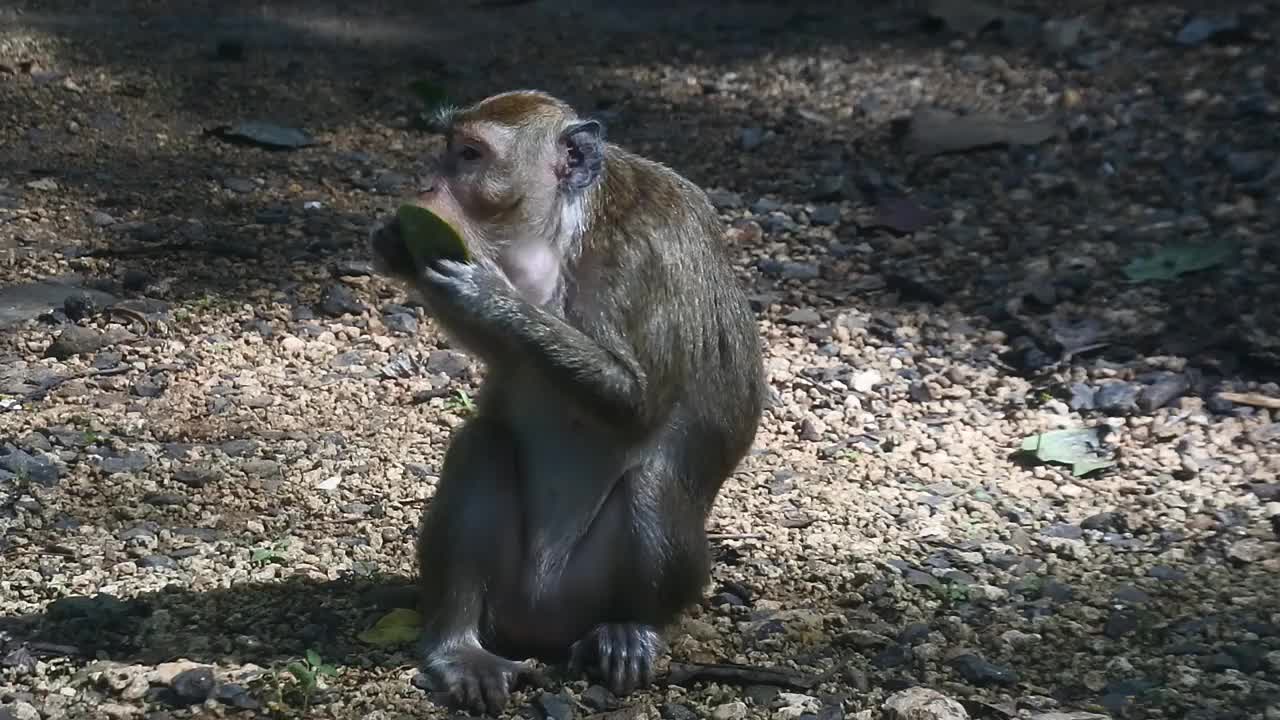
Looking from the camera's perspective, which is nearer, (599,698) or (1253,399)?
(599,698)

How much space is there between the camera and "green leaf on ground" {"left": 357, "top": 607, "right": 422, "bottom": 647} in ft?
15.9

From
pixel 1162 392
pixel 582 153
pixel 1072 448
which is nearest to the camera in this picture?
pixel 582 153

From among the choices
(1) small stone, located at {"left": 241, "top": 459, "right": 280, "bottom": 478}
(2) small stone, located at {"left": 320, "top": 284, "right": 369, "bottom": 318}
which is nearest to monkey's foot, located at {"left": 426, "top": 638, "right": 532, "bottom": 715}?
(1) small stone, located at {"left": 241, "top": 459, "right": 280, "bottom": 478}

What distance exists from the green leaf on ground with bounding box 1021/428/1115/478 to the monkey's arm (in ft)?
7.67

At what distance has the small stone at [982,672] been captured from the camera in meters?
4.72

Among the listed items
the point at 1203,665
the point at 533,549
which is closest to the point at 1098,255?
the point at 1203,665

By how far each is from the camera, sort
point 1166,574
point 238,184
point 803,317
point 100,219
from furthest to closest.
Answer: point 238,184 → point 100,219 → point 803,317 → point 1166,574

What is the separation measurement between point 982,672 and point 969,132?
5258 millimetres

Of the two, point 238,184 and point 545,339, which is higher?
point 545,339

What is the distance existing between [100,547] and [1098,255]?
15.7ft

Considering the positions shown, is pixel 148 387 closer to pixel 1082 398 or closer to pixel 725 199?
pixel 725 199

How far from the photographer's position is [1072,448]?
6.43 metres

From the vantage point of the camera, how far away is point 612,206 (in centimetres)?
482

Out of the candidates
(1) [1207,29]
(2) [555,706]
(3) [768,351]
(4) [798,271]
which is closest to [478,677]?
(2) [555,706]
